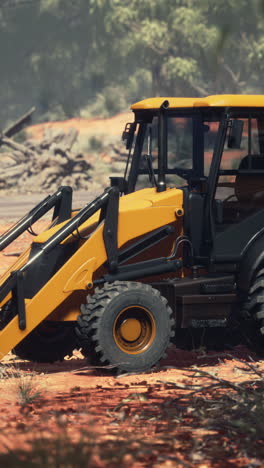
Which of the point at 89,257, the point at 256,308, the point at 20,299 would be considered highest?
the point at 89,257

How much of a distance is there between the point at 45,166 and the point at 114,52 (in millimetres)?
35766

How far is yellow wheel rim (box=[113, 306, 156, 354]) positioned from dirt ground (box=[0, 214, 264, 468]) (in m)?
0.30

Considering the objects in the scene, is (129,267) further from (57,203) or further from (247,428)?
(247,428)

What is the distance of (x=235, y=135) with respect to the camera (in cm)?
935

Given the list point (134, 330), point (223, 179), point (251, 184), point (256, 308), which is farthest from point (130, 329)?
point (251, 184)

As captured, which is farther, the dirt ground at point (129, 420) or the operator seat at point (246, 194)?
the operator seat at point (246, 194)

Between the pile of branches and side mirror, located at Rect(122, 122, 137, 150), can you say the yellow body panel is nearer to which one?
side mirror, located at Rect(122, 122, 137, 150)

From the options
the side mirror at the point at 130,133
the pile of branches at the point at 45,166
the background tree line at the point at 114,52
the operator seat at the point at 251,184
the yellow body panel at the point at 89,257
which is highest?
the background tree line at the point at 114,52

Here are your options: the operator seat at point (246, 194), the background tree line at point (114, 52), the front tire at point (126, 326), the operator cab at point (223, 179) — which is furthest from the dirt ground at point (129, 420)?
the background tree line at point (114, 52)

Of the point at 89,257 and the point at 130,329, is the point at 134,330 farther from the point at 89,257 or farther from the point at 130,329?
the point at 89,257

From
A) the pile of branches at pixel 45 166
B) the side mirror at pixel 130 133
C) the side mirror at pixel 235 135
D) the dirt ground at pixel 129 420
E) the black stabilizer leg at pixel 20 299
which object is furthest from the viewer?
the pile of branches at pixel 45 166

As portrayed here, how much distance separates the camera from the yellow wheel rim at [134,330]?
9477 millimetres

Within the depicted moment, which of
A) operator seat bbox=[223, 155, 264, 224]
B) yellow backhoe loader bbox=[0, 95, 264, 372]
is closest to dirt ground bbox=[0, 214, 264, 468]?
yellow backhoe loader bbox=[0, 95, 264, 372]

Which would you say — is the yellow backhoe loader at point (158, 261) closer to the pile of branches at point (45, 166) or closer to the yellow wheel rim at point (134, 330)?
the yellow wheel rim at point (134, 330)
